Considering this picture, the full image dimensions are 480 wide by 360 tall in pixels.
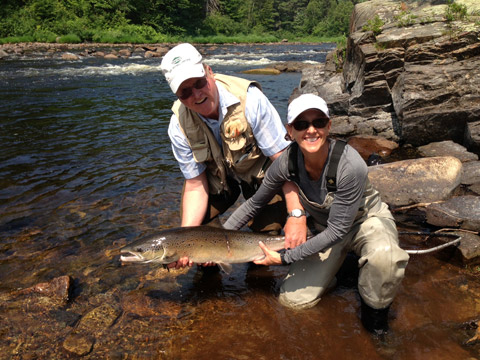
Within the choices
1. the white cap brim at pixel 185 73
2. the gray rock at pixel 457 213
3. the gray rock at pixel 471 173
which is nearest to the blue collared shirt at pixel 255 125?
the white cap brim at pixel 185 73

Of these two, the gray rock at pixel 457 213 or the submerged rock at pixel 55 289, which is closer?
the submerged rock at pixel 55 289

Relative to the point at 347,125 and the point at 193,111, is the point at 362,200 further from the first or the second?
the point at 347,125

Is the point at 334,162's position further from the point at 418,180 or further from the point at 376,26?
the point at 376,26

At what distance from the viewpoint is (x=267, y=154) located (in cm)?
382

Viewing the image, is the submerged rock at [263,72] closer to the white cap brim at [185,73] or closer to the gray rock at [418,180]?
the gray rock at [418,180]

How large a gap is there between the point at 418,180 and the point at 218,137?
3147 mm

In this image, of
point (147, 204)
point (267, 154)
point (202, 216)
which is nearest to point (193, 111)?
point (267, 154)

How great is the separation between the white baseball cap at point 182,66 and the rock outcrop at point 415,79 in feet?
18.9

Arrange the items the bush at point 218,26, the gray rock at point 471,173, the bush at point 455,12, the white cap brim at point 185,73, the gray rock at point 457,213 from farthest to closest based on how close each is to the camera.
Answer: the bush at point 218,26 → the bush at point 455,12 → the gray rock at point 471,173 → the gray rock at point 457,213 → the white cap brim at point 185,73

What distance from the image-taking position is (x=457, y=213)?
4.53m

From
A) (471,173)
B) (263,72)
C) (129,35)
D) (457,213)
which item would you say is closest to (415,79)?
(471,173)

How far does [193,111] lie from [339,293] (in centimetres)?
237

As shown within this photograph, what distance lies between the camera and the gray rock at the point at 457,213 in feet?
14.3

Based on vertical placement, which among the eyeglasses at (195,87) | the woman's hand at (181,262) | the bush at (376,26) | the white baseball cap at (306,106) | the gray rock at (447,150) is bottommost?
the gray rock at (447,150)
